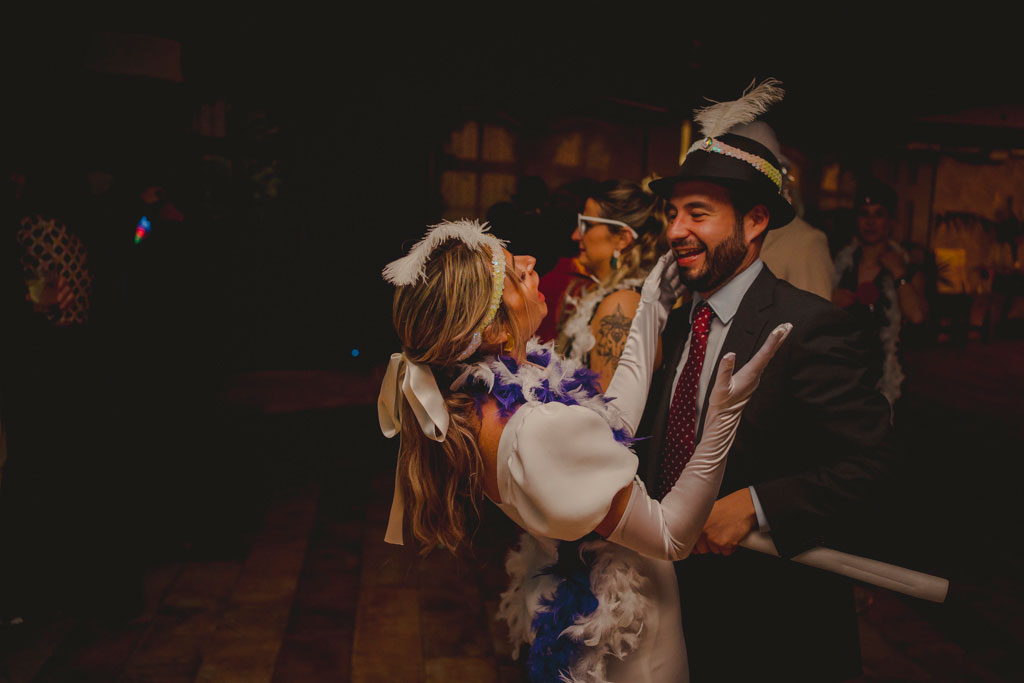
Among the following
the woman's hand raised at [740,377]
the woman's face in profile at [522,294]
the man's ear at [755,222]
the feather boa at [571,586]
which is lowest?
the feather boa at [571,586]

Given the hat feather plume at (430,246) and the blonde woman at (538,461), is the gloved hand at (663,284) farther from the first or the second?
the hat feather plume at (430,246)

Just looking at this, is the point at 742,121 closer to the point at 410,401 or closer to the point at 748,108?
the point at 748,108

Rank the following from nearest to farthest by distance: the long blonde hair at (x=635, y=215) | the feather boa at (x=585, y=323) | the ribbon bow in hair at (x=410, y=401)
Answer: the ribbon bow in hair at (x=410, y=401), the feather boa at (x=585, y=323), the long blonde hair at (x=635, y=215)

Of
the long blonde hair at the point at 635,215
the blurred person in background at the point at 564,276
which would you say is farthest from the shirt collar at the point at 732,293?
the long blonde hair at the point at 635,215

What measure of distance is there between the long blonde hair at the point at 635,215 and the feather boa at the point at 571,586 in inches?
49.4

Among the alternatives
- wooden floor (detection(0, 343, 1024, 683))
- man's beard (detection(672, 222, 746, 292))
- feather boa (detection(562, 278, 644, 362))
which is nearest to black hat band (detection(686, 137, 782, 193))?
man's beard (detection(672, 222, 746, 292))

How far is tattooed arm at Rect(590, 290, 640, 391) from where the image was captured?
225 centimetres

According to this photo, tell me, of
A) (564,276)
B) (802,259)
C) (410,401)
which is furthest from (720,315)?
(564,276)

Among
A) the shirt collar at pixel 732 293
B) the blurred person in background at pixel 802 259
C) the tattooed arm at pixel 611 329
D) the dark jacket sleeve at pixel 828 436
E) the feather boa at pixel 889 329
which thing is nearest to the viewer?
the dark jacket sleeve at pixel 828 436

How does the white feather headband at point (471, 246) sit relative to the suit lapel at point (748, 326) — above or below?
above

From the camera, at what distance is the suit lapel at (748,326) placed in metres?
1.53

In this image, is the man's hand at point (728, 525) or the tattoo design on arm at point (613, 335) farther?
the tattoo design on arm at point (613, 335)

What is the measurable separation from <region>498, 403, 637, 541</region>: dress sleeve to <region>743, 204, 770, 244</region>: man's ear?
0.73m

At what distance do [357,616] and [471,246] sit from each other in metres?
2.12
